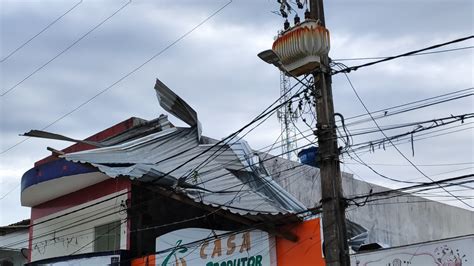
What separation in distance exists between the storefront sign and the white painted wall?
149 cm

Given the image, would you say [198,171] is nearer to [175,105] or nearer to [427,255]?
[175,105]

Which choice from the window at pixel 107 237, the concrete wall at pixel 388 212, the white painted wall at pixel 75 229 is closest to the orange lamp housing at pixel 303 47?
the concrete wall at pixel 388 212

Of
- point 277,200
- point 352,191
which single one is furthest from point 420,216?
point 277,200

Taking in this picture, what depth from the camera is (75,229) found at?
694 inches

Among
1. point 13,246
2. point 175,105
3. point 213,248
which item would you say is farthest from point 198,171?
point 13,246

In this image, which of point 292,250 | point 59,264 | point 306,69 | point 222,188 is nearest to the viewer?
point 306,69

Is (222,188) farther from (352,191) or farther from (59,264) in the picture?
(352,191)

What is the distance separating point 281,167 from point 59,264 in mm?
6185

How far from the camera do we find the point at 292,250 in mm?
12984

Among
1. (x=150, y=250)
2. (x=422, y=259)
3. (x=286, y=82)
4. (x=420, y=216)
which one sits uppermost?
(x=286, y=82)

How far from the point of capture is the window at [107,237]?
16438 millimetres

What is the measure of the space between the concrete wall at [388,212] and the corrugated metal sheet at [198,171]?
2.30 metres

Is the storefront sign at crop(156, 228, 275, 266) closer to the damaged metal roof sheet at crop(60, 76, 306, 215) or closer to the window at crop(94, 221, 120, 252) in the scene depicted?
the damaged metal roof sheet at crop(60, 76, 306, 215)

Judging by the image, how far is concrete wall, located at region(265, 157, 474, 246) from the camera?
17766 mm
